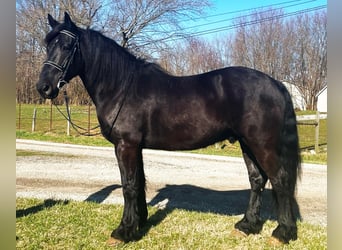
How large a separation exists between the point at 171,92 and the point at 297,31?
5.23 feet

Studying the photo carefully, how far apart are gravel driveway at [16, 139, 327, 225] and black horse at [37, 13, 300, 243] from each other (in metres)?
1.36

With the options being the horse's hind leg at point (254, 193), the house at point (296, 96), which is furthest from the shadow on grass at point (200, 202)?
the house at point (296, 96)

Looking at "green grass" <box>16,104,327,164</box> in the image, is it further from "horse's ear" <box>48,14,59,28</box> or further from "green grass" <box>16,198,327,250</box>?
"horse's ear" <box>48,14,59,28</box>

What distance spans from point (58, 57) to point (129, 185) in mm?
1430

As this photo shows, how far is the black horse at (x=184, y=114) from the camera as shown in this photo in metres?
3.02

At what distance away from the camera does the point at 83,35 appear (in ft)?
10.00

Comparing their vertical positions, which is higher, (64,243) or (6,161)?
(6,161)

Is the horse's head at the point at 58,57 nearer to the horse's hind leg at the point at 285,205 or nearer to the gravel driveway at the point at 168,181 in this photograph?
the horse's hind leg at the point at 285,205

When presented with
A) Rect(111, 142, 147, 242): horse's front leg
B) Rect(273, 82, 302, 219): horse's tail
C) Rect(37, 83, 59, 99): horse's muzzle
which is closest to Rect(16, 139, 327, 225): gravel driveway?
Rect(273, 82, 302, 219): horse's tail

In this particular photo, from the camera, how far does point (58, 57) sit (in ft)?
9.29

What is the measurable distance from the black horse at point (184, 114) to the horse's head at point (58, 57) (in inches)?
1.4

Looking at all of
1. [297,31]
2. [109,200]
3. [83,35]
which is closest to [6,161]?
[83,35]

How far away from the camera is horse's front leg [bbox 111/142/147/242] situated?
3053 millimetres

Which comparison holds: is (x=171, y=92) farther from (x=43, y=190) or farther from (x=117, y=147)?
(x=43, y=190)
